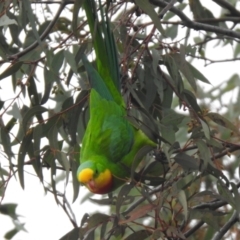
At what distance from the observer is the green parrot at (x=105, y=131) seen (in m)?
2.11

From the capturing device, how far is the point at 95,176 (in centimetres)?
208

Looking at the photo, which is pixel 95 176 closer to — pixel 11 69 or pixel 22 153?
pixel 22 153

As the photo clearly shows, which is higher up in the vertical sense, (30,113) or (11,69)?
(11,69)

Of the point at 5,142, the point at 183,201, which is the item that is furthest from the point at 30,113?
the point at 183,201

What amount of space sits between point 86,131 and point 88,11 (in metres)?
0.39

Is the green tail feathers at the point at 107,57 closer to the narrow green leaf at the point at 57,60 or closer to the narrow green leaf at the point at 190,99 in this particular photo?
the narrow green leaf at the point at 57,60

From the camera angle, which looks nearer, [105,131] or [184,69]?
[184,69]

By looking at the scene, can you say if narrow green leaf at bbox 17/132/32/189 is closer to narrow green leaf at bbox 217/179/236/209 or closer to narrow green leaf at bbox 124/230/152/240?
narrow green leaf at bbox 124/230/152/240

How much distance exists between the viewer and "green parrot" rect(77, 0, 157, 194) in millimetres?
2105

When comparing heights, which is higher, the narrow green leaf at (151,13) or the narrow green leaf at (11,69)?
the narrow green leaf at (11,69)

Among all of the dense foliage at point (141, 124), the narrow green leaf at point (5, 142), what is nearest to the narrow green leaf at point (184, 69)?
the dense foliage at point (141, 124)

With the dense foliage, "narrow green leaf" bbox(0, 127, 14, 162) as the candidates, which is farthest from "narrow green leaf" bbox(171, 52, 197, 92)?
"narrow green leaf" bbox(0, 127, 14, 162)

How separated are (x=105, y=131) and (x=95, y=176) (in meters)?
0.20

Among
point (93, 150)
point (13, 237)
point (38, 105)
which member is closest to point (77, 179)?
point (93, 150)
